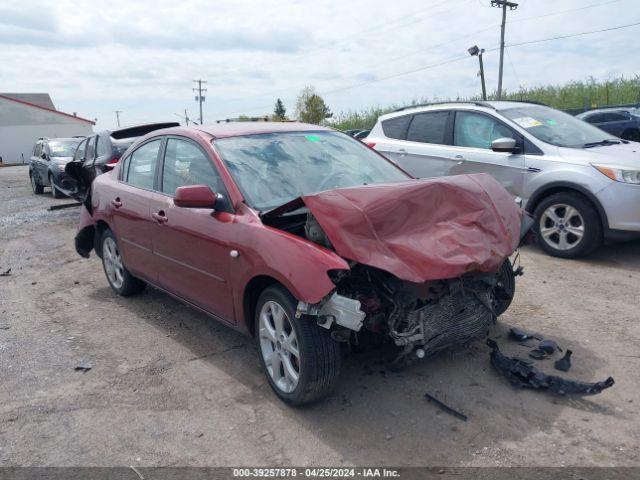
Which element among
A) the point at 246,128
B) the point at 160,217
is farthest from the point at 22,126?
the point at 246,128

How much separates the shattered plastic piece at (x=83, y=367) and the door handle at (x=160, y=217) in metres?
1.26

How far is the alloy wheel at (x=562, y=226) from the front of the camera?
22.0ft

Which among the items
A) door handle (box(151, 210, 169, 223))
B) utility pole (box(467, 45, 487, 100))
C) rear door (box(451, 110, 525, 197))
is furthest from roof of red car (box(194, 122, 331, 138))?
utility pole (box(467, 45, 487, 100))

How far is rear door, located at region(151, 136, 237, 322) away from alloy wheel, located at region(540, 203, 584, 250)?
435 centimetres

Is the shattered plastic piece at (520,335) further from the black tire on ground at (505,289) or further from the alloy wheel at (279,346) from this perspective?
the alloy wheel at (279,346)

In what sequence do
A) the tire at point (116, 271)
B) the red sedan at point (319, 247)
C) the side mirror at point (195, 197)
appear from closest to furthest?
the red sedan at point (319, 247) < the side mirror at point (195, 197) < the tire at point (116, 271)

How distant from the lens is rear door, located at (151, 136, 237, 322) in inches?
164

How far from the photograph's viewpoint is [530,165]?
23.2 ft

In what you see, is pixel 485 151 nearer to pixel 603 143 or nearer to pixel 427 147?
pixel 427 147

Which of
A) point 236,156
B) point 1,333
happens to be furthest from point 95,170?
point 236,156

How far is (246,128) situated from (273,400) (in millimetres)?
2283

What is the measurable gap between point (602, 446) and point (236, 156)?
3.03m

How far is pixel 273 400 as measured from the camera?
3.84m

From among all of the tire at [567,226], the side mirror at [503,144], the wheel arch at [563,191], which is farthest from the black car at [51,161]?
the tire at [567,226]
